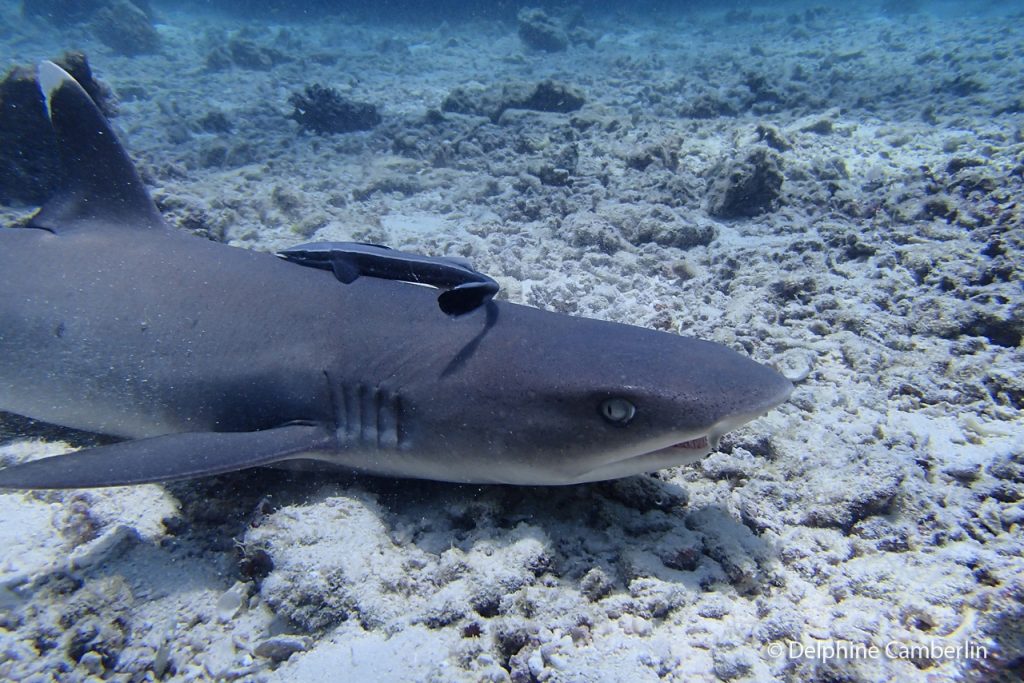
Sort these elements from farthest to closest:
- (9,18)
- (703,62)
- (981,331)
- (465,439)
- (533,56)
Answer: (9,18), (533,56), (703,62), (981,331), (465,439)

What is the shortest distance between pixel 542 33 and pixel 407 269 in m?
21.8

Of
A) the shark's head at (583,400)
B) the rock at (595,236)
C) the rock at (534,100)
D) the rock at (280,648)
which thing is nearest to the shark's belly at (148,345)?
the shark's head at (583,400)

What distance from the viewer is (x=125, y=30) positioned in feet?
62.9

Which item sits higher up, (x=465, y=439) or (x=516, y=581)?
(x=465, y=439)

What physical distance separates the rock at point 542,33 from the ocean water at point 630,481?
15.0 meters

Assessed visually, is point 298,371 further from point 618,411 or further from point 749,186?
point 749,186

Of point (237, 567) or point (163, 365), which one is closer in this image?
point (237, 567)

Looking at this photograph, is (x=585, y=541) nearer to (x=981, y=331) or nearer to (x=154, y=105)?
(x=981, y=331)

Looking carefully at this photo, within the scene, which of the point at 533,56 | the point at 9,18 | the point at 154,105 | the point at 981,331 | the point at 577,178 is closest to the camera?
the point at 981,331

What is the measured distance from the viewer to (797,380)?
10.0ft

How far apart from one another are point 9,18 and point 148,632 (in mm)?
33016

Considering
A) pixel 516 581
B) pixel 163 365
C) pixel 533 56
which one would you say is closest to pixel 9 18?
pixel 533 56

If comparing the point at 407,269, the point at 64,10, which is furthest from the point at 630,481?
the point at 64,10

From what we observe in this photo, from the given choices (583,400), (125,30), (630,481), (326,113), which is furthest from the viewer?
(125,30)
